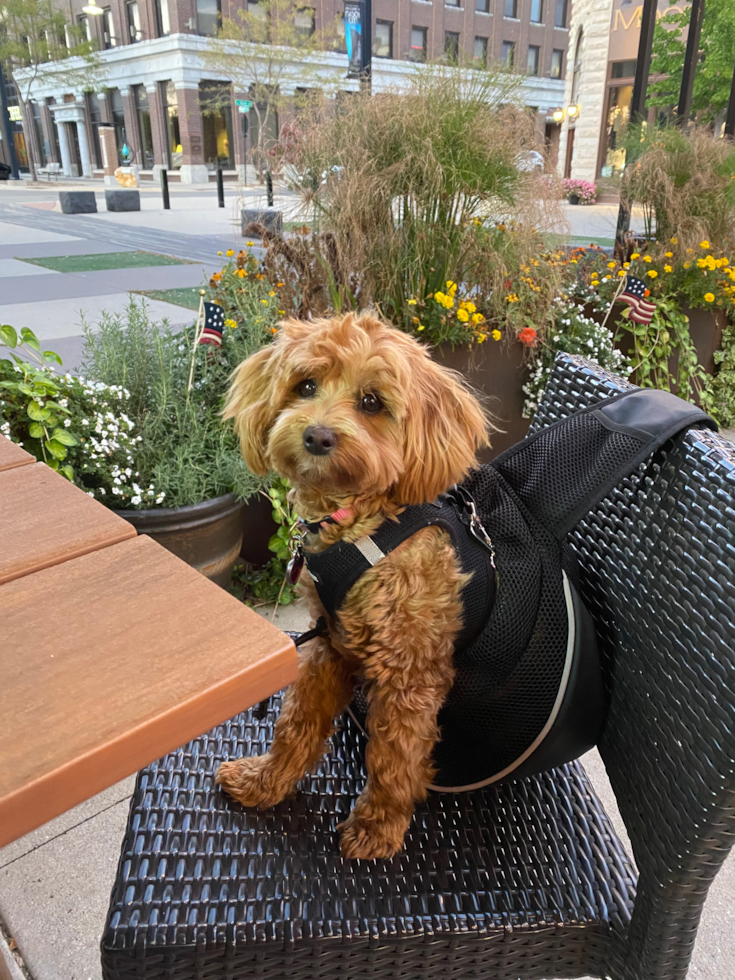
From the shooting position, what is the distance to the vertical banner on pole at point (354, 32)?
248 inches

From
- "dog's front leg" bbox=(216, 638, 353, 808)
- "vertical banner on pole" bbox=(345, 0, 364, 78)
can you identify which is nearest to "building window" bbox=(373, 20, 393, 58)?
"vertical banner on pole" bbox=(345, 0, 364, 78)

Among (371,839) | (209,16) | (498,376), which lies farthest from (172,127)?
(371,839)

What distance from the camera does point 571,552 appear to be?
5.15 ft

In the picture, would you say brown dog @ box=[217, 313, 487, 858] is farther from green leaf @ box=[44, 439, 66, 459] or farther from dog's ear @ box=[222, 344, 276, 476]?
green leaf @ box=[44, 439, 66, 459]

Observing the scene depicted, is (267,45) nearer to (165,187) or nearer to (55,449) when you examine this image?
(165,187)

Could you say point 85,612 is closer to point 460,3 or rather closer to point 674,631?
point 674,631

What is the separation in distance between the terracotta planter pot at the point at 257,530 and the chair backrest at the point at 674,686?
2.21 m

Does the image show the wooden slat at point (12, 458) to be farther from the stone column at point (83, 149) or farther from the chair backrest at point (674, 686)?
the stone column at point (83, 149)

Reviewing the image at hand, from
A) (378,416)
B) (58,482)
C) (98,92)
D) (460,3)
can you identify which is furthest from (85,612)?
(98,92)

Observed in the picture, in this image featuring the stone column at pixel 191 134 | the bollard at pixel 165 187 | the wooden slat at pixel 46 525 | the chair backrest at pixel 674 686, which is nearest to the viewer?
the chair backrest at pixel 674 686

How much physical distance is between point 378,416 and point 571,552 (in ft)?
1.77

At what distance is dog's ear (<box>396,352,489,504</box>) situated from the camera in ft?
4.84

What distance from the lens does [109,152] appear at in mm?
34188

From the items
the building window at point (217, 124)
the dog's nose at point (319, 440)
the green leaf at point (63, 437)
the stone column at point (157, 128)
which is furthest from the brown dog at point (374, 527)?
the stone column at point (157, 128)
